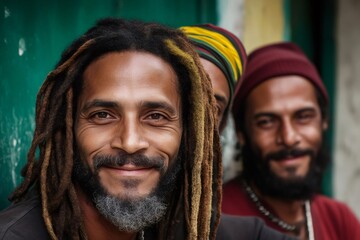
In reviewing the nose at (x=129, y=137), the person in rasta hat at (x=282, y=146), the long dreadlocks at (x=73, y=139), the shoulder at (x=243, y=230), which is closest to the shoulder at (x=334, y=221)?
the person in rasta hat at (x=282, y=146)

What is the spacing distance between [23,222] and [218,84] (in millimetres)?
1190

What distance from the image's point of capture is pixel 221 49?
2.93 m

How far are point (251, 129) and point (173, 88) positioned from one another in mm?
1332

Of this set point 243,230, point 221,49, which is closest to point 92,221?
point 243,230

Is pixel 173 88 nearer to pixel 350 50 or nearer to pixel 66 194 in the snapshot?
pixel 66 194

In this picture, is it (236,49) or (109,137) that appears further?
(236,49)

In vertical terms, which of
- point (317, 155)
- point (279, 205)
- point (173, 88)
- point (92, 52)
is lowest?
point (279, 205)

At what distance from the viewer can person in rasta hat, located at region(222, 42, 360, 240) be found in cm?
348

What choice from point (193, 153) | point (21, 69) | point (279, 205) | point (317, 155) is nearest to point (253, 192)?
point (279, 205)

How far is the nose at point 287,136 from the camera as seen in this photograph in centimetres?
343

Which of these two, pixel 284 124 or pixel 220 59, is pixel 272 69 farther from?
pixel 220 59

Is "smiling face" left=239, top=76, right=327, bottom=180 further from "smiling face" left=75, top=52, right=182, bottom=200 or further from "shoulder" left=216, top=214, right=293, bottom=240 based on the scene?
"smiling face" left=75, top=52, right=182, bottom=200

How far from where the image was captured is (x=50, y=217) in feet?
7.04

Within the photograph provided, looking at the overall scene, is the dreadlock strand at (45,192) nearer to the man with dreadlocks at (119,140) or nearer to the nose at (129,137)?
the man with dreadlocks at (119,140)
